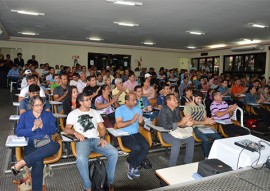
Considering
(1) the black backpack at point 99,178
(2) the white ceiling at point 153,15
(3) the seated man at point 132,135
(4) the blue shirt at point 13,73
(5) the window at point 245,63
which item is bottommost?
(1) the black backpack at point 99,178

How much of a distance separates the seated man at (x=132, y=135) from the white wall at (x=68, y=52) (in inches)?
444

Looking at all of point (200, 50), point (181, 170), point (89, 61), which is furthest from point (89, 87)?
point (200, 50)

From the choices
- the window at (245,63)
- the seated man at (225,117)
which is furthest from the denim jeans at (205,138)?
the window at (245,63)

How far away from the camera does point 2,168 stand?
3162 mm

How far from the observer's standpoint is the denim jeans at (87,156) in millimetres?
2609

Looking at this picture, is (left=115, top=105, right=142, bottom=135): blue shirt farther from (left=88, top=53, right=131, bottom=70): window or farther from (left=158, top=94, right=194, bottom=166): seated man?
(left=88, top=53, right=131, bottom=70): window

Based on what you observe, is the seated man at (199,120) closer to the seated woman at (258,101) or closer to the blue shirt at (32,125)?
the blue shirt at (32,125)

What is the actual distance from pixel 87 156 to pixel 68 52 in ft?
39.3

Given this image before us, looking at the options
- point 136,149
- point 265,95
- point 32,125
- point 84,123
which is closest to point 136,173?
point 136,149

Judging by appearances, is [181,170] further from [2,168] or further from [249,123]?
[249,123]

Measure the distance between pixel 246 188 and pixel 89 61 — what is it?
1398 cm

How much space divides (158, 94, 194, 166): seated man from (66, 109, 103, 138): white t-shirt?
976mm

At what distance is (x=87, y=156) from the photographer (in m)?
2.71

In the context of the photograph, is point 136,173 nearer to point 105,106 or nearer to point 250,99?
point 105,106
